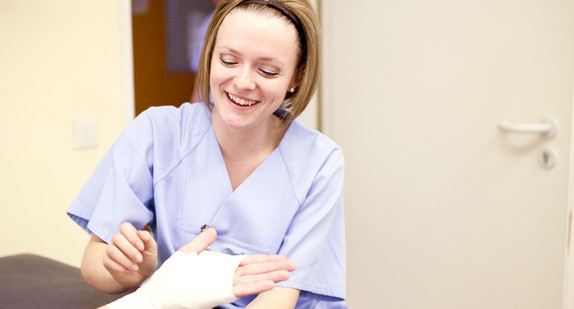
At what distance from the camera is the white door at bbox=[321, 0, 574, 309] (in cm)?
167

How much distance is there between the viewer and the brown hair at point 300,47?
1023 mm

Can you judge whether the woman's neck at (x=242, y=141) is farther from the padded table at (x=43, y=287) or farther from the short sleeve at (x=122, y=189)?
the padded table at (x=43, y=287)

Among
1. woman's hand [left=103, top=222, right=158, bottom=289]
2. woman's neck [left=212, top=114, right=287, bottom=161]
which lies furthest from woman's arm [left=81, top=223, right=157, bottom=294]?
woman's neck [left=212, top=114, right=287, bottom=161]

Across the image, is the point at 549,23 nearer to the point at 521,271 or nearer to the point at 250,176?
the point at 521,271

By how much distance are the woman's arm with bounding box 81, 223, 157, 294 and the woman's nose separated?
28cm

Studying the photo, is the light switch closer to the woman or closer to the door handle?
the woman

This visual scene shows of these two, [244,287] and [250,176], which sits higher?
[250,176]

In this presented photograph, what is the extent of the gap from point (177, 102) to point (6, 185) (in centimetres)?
76

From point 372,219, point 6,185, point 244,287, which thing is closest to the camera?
point 244,287

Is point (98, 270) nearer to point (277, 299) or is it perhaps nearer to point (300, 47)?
point (277, 299)

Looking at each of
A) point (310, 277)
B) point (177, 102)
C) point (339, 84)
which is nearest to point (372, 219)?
point (339, 84)

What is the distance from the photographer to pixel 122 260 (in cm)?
92

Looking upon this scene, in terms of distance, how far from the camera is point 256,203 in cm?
110

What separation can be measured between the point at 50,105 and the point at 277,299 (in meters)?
0.99
